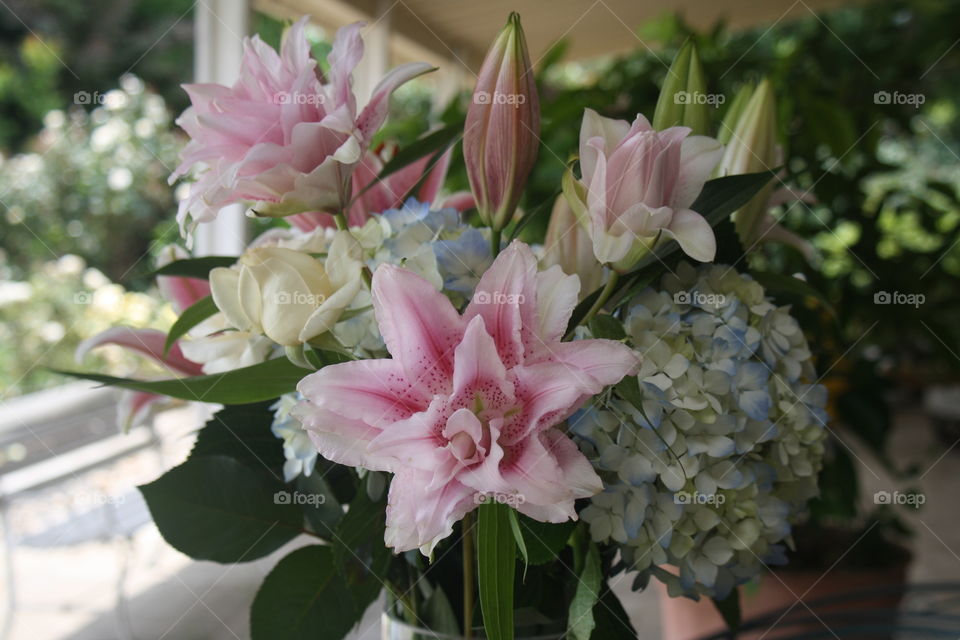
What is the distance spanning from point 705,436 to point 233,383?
231 mm

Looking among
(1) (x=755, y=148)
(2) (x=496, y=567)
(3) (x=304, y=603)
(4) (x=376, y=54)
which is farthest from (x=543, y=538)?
(4) (x=376, y=54)

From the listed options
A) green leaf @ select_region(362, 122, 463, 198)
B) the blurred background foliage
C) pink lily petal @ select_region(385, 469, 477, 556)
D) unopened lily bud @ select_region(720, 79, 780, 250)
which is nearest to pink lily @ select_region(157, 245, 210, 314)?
the blurred background foliage

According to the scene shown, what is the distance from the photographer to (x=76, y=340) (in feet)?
9.60

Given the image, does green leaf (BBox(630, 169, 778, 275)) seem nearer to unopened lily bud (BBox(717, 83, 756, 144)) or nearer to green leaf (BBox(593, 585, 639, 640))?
unopened lily bud (BBox(717, 83, 756, 144))

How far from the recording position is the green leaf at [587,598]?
36 centimetres

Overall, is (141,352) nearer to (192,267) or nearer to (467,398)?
(192,267)

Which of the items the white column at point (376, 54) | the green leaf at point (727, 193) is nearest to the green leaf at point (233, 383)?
the green leaf at point (727, 193)

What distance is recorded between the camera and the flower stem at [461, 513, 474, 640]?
0.39m

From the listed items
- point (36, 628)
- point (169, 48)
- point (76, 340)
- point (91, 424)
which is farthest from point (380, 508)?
point (169, 48)

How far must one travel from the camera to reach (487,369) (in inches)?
12.0

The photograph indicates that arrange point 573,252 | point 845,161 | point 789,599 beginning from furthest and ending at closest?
point 789,599
point 845,161
point 573,252

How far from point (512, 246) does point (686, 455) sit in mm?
136

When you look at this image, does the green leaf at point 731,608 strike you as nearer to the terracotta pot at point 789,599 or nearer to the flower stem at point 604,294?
the flower stem at point 604,294

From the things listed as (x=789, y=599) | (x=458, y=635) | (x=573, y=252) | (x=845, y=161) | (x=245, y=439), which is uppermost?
(x=845, y=161)
